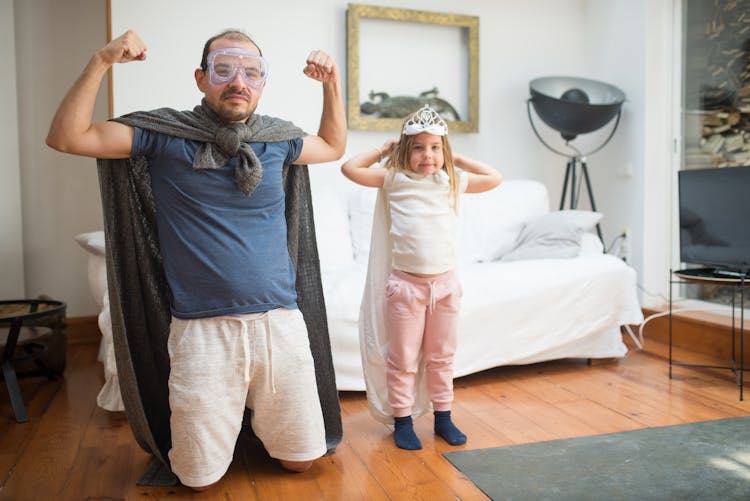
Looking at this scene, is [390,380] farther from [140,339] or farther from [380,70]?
[380,70]

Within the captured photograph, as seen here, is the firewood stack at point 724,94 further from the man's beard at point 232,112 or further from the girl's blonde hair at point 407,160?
the man's beard at point 232,112

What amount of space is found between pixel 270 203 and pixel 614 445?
1.38 metres

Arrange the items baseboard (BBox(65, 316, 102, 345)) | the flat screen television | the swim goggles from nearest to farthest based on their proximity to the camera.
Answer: the swim goggles, the flat screen television, baseboard (BBox(65, 316, 102, 345))

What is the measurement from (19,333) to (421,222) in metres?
1.76

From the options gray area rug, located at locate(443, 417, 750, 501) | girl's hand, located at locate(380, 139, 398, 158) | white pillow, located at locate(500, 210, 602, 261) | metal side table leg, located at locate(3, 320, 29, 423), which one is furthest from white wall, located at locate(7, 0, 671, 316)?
gray area rug, located at locate(443, 417, 750, 501)

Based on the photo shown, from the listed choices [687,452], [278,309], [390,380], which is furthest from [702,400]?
[278,309]

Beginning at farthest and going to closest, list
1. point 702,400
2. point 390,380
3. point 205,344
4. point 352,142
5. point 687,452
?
point 352,142
point 702,400
point 390,380
point 687,452
point 205,344

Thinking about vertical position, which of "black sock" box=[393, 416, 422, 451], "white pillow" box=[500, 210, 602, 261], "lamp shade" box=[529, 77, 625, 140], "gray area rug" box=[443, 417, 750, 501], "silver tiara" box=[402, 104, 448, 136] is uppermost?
"lamp shade" box=[529, 77, 625, 140]

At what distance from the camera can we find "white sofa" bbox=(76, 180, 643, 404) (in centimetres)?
271

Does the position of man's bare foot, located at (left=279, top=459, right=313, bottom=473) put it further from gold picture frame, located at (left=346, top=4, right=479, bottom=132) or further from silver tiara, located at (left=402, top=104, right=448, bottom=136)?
gold picture frame, located at (left=346, top=4, right=479, bottom=132)

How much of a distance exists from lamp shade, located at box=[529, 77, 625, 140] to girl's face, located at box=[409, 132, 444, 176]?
5.73ft

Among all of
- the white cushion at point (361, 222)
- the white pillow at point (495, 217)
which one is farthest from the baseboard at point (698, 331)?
the white cushion at point (361, 222)

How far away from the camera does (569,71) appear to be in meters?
4.35

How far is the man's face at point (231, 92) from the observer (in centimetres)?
177
